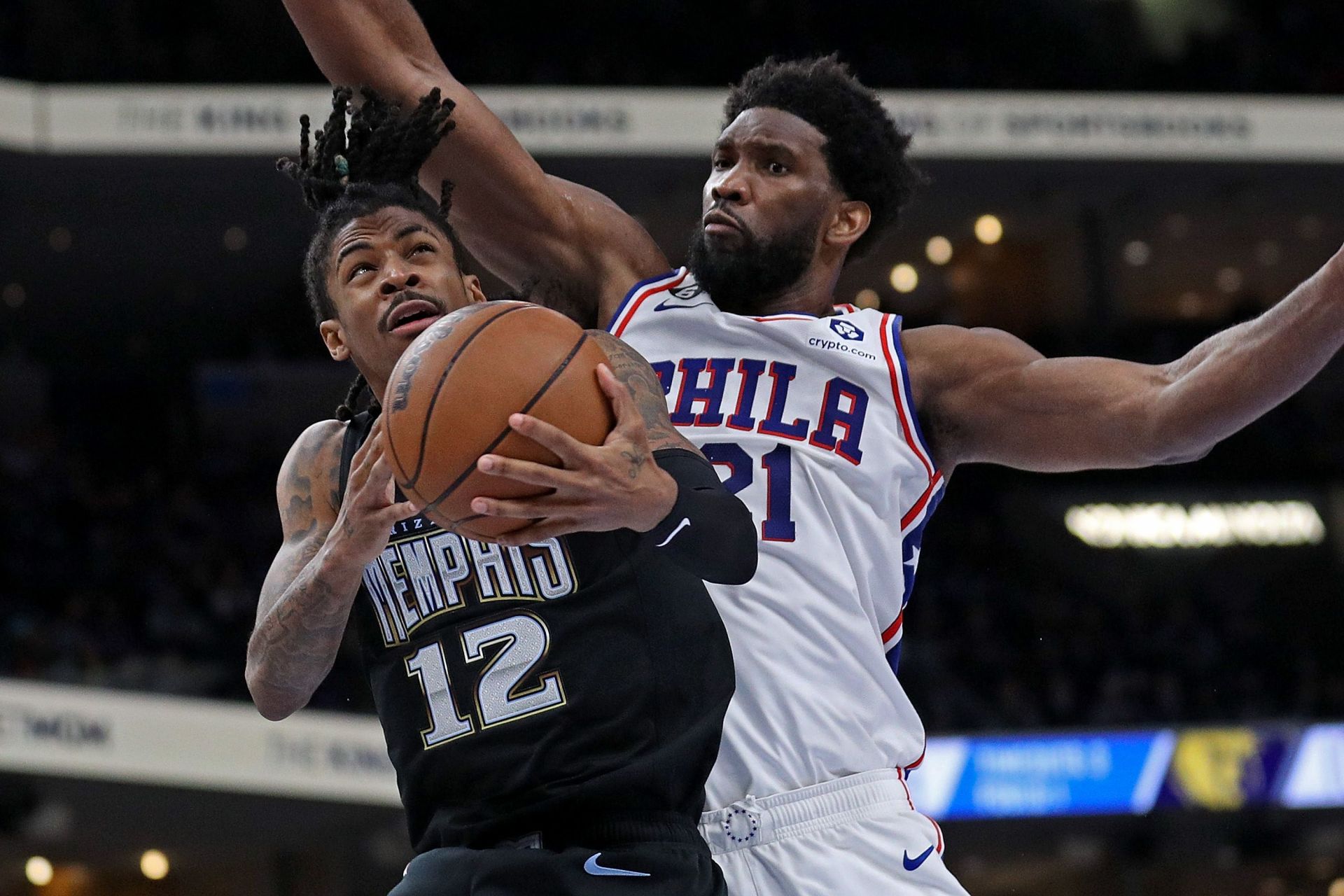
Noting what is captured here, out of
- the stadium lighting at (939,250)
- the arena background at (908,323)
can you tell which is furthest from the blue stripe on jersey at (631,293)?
the stadium lighting at (939,250)

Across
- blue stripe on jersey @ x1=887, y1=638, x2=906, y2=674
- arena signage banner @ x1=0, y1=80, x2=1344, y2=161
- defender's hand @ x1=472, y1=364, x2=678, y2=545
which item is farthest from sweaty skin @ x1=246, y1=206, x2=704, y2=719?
arena signage banner @ x1=0, y1=80, x2=1344, y2=161

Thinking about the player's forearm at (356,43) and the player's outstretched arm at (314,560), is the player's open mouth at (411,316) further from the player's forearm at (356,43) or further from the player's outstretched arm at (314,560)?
the player's forearm at (356,43)

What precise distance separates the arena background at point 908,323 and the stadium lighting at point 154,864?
0.15 ft

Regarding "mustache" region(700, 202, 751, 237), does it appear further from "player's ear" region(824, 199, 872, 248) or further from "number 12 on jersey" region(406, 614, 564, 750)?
"number 12 on jersey" region(406, 614, 564, 750)

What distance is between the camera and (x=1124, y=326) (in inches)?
720

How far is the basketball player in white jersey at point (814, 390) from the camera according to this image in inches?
125

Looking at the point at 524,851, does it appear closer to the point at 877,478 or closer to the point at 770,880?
the point at 770,880

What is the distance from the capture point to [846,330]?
3.67 m

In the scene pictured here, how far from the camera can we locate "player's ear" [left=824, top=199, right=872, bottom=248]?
153 inches

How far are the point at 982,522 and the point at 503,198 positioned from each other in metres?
14.1

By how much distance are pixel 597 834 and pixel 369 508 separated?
0.63 metres

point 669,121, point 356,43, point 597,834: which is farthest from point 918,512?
point 669,121

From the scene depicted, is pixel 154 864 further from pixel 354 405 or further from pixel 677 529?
pixel 677 529

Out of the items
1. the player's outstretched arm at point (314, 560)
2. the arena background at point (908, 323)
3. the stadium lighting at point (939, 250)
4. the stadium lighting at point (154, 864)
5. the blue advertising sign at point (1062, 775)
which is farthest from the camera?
the stadium lighting at point (939, 250)
